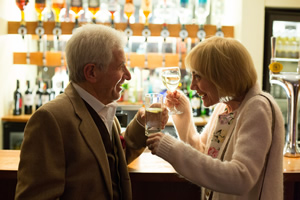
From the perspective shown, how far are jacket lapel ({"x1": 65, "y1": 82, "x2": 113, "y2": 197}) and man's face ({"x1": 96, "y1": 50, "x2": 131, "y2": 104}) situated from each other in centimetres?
13

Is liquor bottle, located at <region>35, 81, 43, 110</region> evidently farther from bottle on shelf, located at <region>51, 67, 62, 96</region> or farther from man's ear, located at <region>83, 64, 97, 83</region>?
man's ear, located at <region>83, 64, 97, 83</region>

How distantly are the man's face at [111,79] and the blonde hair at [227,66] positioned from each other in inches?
14.4

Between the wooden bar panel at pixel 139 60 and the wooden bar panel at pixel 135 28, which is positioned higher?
the wooden bar panel at pixel 135 28

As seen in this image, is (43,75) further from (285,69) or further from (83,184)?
(83,184)

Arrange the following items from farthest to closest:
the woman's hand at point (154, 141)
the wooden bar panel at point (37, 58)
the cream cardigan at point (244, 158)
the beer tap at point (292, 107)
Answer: the wooden bar panel at point (37, 58), the beer tap at point (292, 107), the woman's hand at point (154, 141), the cream cardigan at point (244, 158)

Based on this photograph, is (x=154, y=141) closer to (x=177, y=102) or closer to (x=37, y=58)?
(x=177, y=102)

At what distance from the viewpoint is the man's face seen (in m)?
1.77

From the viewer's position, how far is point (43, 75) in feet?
18.6

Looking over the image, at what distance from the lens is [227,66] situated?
163 cm

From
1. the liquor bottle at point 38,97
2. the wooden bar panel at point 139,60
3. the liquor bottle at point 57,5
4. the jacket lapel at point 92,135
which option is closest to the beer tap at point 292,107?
the jacket lapel at point 92,135

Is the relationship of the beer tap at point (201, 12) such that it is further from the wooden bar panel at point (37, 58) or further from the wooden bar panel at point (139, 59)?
the wooden bar panel at point (37, 58)

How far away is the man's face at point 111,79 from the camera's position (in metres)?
1.77

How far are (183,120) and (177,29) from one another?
2708mm

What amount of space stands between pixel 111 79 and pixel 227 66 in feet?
1.76
